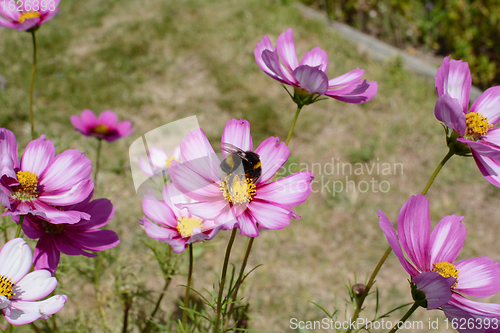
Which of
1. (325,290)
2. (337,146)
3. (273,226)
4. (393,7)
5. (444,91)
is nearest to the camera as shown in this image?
(273,226)

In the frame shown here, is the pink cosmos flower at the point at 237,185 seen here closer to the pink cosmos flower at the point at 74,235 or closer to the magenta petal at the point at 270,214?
the magenta petal at the point at 270,214

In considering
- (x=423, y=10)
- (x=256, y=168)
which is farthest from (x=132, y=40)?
(x=256, y=168)

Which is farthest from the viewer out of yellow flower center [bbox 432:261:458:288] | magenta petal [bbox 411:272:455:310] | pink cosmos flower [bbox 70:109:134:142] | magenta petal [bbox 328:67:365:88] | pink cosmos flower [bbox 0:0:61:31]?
pink cosmos flower [bbox 70:109:134:142]

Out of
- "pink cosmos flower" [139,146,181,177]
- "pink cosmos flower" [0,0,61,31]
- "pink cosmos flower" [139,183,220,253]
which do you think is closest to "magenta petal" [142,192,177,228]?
"pink cosmos flower" [139,183,220,253]

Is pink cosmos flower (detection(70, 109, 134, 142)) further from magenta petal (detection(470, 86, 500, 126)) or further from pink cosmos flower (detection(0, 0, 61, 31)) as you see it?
magenta petal (detection(470, 86, 500, 126))

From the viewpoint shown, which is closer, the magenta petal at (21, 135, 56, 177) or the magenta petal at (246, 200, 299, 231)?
the magenta petal at (246, 200, 299, 231)

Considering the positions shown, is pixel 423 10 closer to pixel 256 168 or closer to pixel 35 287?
pixel 256 168

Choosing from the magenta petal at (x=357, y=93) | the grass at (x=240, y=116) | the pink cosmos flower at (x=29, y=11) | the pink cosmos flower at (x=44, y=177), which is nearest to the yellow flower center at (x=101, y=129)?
the grass at (x=240, y=116)
